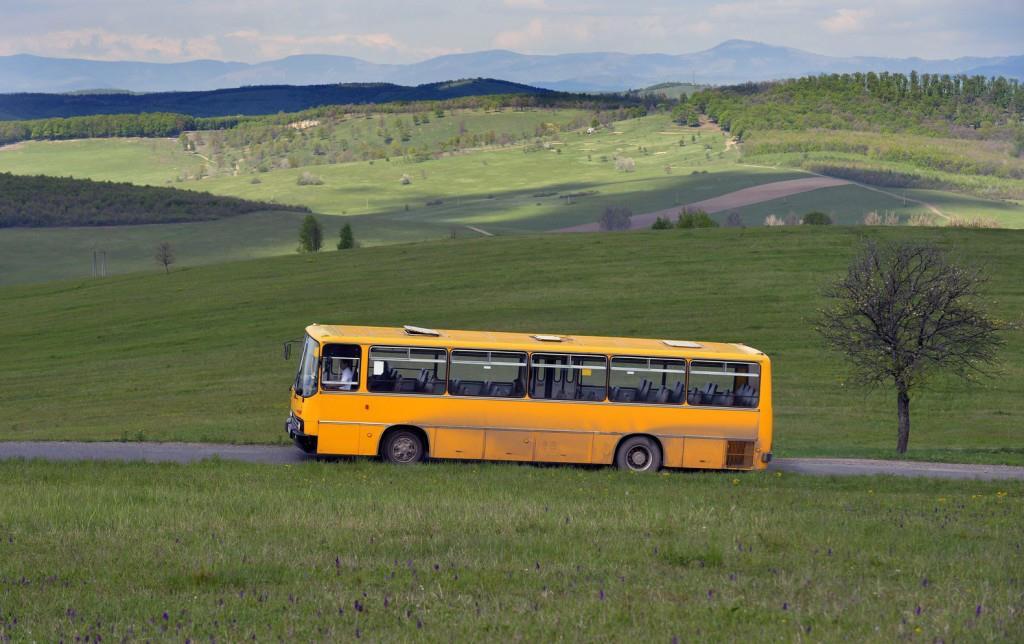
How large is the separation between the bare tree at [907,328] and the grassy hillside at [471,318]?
2.42 m

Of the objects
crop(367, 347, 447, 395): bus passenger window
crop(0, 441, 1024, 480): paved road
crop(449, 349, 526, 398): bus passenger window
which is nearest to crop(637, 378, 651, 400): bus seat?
crop(449, 349, 526, 398): bus passenger window

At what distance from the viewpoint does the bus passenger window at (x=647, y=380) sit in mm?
25516

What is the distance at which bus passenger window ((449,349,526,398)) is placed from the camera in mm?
25234

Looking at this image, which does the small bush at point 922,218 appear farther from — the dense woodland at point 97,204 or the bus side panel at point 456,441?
the bus side panel at point 456,441

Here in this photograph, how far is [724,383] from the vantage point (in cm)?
2595

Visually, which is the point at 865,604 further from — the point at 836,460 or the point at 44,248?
the point at 44,248

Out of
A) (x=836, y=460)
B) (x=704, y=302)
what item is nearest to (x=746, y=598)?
(x=836, y=460)

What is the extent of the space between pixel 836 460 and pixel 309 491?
647 inches

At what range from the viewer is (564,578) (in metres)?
11.5

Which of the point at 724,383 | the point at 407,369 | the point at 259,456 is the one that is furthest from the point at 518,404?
the point at 259,456

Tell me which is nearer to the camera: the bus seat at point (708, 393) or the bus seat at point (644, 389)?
the bus seat at point (644, 389)

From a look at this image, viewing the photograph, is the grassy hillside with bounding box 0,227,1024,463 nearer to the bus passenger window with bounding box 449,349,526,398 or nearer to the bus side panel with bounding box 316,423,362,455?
the bus side panel with bounding box 316,423,362,455

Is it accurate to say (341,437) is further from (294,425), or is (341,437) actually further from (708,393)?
(708,393)

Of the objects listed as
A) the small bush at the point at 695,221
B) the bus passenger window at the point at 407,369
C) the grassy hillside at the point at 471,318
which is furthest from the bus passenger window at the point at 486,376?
the small bush at the point at 695,221
